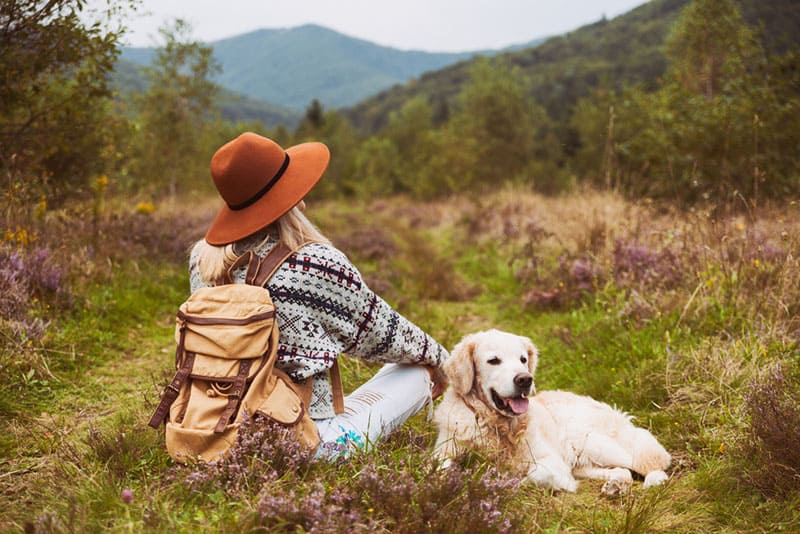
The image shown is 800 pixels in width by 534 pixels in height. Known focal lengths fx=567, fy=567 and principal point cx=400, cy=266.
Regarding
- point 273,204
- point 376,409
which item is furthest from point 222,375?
point 376,409

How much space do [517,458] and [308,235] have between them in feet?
5.74

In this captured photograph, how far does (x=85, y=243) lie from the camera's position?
6605 mm

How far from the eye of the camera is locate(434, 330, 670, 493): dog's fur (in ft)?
10.5

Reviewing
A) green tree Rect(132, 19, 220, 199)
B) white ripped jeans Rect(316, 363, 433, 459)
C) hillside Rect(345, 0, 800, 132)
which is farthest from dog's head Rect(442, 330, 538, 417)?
green tree Rect(132, 19, 220, 199)

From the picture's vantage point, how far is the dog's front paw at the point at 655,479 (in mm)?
3160

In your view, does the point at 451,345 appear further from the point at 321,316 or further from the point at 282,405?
the point at 282,405

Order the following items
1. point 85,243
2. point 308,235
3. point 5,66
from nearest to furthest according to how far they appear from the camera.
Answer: point 308,235
point 5,66
point 85,243

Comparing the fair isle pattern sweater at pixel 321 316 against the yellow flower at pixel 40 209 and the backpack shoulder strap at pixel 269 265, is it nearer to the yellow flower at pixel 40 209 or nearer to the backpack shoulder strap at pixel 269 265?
the backpack shoulder strap at pixel 269 265

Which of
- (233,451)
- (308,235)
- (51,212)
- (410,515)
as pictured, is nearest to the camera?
(410,515)

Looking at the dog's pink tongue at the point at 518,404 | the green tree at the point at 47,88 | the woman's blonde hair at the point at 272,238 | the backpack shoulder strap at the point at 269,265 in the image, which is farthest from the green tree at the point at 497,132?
the backpack shoulder strap at the point at 269,265

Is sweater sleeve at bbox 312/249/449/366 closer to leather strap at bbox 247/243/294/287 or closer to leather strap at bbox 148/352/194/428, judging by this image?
leather strap at bbox 247/243/294/287

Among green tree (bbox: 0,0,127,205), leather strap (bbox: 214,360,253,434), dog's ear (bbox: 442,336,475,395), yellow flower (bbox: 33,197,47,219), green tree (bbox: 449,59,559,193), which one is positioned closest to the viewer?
leather strap (bbox: 214,360,253,434)

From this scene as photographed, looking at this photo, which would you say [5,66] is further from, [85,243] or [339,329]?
[339,329]

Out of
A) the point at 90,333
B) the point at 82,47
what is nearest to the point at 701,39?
the point at 82,47
